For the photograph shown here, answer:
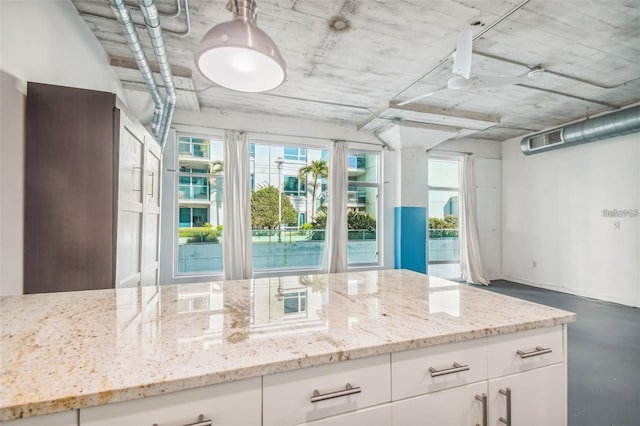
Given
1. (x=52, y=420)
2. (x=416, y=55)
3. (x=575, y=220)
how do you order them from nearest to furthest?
(x=52, y=420) < (x=416, y=55) < (x=575, y=220)

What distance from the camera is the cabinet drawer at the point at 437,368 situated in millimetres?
973

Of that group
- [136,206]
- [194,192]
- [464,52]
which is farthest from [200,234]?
[464,52]

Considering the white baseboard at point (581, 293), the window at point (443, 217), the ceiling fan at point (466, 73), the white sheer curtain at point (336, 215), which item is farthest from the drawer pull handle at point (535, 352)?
the window at point (443, 217)

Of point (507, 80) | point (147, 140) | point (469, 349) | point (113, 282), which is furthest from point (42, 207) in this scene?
point (507, 80)

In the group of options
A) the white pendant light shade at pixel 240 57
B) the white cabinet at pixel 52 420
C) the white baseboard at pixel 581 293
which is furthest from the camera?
the white baseboard at pixel 581 293

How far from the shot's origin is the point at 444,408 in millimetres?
1022

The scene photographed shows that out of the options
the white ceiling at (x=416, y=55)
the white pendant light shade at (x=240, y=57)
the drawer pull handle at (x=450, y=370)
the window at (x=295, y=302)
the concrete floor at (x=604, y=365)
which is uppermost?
the white ceiling at (x=416, y=55)

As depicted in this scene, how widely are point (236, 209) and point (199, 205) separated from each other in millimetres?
695

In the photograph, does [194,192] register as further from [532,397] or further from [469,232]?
[469,232]

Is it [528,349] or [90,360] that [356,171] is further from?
[90,360]

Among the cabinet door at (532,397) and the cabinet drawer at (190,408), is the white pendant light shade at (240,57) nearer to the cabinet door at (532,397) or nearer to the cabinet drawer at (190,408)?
the cabinet drawer at (190,408)

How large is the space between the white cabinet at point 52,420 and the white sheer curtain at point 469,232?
21.3 ft

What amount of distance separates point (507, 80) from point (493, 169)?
14.1ft

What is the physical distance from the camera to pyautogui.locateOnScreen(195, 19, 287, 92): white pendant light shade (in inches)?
49.1
